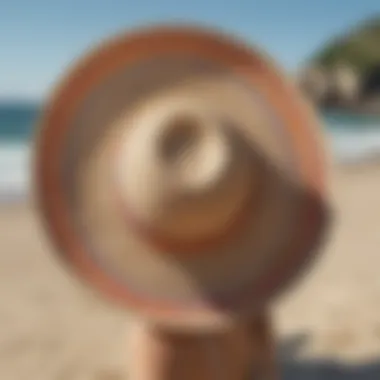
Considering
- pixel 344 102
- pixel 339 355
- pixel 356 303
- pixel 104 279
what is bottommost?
pixel 104 279

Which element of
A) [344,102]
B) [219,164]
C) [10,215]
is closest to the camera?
[219,164]

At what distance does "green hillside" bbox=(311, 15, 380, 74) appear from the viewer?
4397 centimetres

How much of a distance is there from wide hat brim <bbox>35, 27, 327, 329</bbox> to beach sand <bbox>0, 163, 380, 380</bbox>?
0.35 m

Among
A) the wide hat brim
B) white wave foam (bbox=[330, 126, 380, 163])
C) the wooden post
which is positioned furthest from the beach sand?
white wave foam (bbox=[330, 126, 380, 163])

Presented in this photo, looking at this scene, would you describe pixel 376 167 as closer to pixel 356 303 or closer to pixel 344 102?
pixel 356 303

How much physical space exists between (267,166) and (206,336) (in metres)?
0.39

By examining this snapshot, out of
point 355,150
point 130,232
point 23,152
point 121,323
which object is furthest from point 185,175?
point 355,150

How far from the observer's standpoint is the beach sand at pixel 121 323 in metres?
2.88

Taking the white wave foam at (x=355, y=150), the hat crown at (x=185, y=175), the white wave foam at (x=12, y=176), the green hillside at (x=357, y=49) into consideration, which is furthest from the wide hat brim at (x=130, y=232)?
the green hillside at (x=357, y=49)

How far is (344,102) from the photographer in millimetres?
38375

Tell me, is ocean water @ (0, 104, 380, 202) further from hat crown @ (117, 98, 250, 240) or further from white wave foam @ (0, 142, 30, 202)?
hat crown @ (117, 98, 250, 240)

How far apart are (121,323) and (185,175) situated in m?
1.72

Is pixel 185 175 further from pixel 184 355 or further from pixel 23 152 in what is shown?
pixel 23 152

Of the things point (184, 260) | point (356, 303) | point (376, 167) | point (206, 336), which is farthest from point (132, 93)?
point (376, 167)
